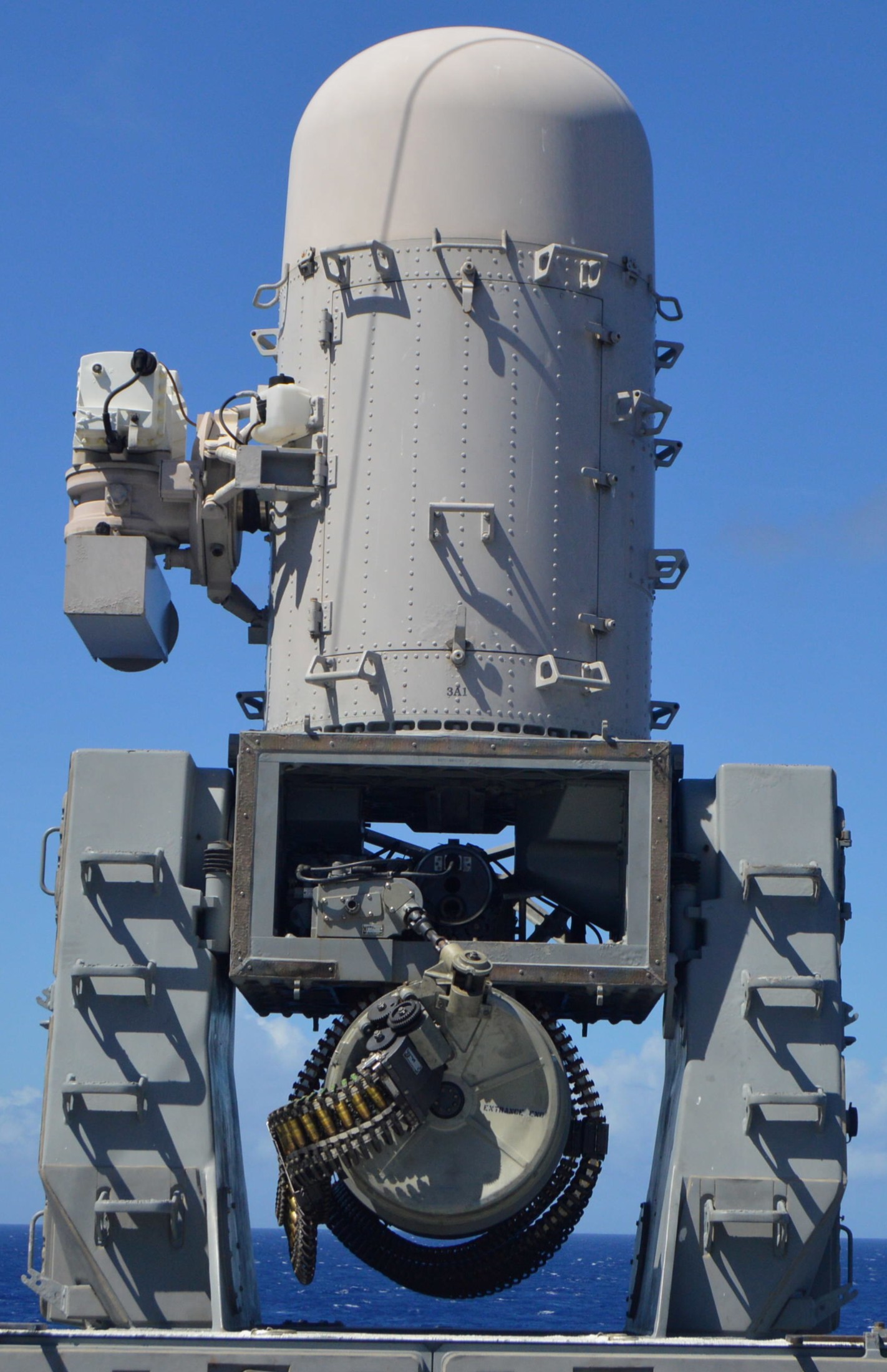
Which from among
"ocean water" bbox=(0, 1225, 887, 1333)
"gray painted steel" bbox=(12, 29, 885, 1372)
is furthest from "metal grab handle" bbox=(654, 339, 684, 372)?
"ocean water" bbox=(0, 1225, 887, 1333)

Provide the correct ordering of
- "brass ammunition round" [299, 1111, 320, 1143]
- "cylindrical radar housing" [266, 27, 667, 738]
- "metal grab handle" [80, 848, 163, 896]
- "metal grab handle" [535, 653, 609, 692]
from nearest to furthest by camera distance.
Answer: "brass ammunition round" [299, 1111, 320, 1143] < "metal grab handle" [80, 848, 163, 896] < "metal grab handle" [535, 653, 609, 692] < "cylindrical radar housing" [266, 27, 667, 738]

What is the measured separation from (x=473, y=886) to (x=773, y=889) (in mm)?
2094

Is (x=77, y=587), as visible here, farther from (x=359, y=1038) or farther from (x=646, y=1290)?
(x=646, y=1290)

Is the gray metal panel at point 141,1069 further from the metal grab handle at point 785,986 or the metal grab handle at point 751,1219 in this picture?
the metal grab handle at point 785,986

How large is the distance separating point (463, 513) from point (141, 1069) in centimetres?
438

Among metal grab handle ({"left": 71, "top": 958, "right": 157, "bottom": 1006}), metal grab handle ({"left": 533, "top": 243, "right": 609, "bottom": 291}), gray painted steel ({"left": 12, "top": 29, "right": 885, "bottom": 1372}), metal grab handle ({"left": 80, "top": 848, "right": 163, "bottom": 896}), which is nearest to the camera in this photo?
gray painted steel ({"left": 12, "top": 29, "right": 885, "bottom": 1372})

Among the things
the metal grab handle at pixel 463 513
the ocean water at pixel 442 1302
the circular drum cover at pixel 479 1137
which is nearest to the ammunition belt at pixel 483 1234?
the circular drum cover at pixel 479 1137

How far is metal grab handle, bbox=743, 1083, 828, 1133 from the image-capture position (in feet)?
43.2

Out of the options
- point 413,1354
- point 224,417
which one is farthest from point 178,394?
point 413,1354

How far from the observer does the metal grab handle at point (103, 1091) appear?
1316 cm

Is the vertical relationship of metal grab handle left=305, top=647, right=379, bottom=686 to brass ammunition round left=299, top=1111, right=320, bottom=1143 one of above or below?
above

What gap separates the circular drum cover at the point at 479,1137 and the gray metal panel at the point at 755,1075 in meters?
0.92

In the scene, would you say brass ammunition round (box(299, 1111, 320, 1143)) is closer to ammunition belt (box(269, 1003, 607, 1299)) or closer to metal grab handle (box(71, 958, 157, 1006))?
ammunition belt (box(269, 1003, 607, 1299))

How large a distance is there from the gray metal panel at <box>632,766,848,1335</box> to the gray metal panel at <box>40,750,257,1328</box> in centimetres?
303
